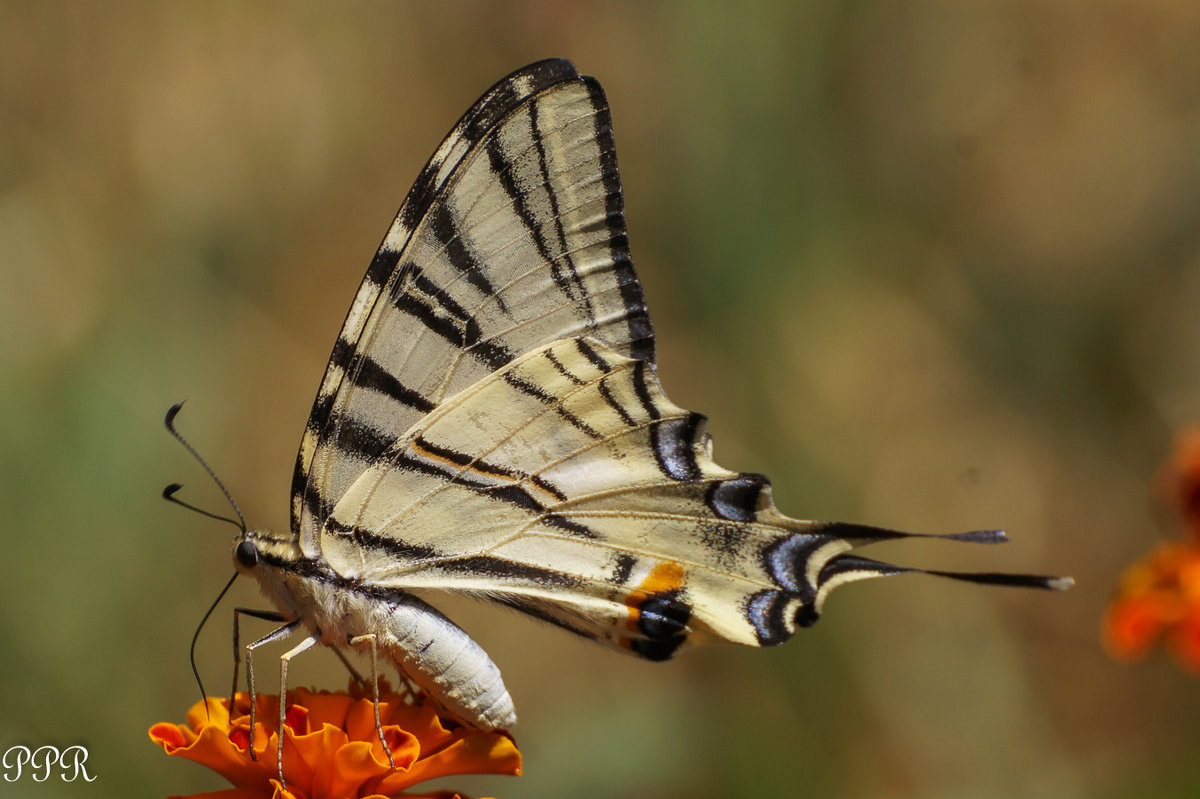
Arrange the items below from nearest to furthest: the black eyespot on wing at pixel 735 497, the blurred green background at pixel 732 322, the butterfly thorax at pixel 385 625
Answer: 1. the butterfly thorax at pixel 385 625
2. the black eyespot on wing at pixel 735 497
3. the blurred green background at pixel 732 322

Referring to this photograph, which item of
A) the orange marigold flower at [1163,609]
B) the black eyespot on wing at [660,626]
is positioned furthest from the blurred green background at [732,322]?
the black eyespot on wing at [660,626]

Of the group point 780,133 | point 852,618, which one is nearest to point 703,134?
point 780,133

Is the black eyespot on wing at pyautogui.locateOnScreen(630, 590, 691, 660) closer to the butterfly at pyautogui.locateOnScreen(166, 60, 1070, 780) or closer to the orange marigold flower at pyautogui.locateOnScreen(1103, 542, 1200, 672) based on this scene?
the butterfly at pyautogui.locateOnScreen(166, 60, 1070, 780)

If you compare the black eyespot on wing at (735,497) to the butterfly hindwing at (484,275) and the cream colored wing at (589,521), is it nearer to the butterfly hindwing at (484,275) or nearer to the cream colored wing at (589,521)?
the cream colored wing at (589,521)

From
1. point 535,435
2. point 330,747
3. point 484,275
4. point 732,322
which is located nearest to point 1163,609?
point 535,435

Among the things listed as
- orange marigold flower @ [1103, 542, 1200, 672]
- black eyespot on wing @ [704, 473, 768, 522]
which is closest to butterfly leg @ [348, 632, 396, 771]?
black eyespot on wing @ [704, 473, 768, 522]

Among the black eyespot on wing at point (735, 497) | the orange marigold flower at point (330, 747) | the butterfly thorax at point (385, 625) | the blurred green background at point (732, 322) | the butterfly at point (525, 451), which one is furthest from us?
the blurred green background at point (732, 322)

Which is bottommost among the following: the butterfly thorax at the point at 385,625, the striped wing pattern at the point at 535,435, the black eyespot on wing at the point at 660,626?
the butterfly thorax at the point at 385,625
